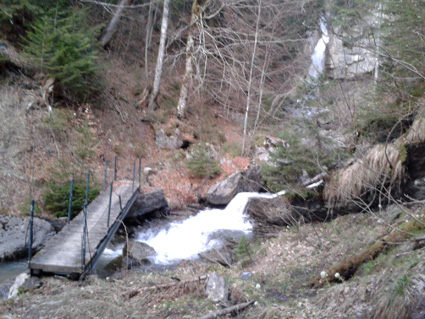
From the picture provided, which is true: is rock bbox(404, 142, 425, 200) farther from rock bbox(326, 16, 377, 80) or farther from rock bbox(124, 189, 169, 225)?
rock bbox(124, 189, 169, 225)

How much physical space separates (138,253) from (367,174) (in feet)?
19.8

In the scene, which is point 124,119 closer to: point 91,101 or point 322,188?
point 91,101

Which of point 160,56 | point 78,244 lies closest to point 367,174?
point 78,244

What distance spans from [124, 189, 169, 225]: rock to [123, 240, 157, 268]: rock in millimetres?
1623

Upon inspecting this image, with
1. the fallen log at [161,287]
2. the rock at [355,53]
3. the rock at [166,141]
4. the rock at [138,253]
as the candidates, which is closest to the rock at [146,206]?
the rock at [138,253]

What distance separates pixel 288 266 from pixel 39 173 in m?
9.02

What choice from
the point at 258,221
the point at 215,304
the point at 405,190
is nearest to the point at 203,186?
the point at 258,221

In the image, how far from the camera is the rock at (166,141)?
17906 mm

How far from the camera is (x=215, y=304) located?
4.80 metres

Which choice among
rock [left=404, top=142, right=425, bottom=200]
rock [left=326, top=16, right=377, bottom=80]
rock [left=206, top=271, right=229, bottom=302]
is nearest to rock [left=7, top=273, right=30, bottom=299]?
rock [left=206, top=271, right=229, bottom=302]

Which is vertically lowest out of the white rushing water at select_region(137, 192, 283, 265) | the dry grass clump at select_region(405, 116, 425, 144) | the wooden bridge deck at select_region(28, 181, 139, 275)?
the white rushing water at select_region(137, 192, 283, 265)

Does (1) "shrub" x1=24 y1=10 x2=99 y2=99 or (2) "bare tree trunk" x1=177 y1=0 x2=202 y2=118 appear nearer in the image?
(1) "shrub" x1=24 y1=10 x2=99 y2=99

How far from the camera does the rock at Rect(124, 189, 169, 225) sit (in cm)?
1262

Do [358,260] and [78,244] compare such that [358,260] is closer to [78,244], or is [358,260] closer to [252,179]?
[78,244]
